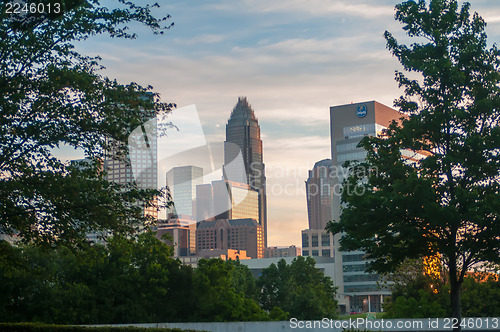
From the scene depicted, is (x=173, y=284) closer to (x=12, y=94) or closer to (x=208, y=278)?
(x=208, y=278)

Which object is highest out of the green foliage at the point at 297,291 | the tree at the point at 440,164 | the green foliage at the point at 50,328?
the tree at the point at 440,164

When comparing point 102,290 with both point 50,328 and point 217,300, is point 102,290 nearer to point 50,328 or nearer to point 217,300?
point 217,300

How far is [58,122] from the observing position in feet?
70.5

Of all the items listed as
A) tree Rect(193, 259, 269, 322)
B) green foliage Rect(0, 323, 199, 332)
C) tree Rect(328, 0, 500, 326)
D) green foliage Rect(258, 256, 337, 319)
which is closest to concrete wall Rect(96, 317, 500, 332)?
tree Rect(328, 0, 500, 326)

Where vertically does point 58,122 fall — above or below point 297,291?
above

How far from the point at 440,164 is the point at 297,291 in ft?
209

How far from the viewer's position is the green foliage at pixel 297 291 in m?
73.7

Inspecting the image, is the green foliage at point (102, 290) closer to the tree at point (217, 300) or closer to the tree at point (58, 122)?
the tree at point (217, 300)

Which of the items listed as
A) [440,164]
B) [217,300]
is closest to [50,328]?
[440,164]

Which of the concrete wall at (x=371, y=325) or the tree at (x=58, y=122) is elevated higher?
the tree at (x=58, y=122)

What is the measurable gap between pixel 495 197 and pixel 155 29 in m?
16.8

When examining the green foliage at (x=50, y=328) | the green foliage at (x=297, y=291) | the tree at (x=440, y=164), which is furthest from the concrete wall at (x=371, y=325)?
the green foliage at (x=297, y=291)

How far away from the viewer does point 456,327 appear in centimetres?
2898

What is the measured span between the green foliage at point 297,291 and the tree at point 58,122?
156ft
